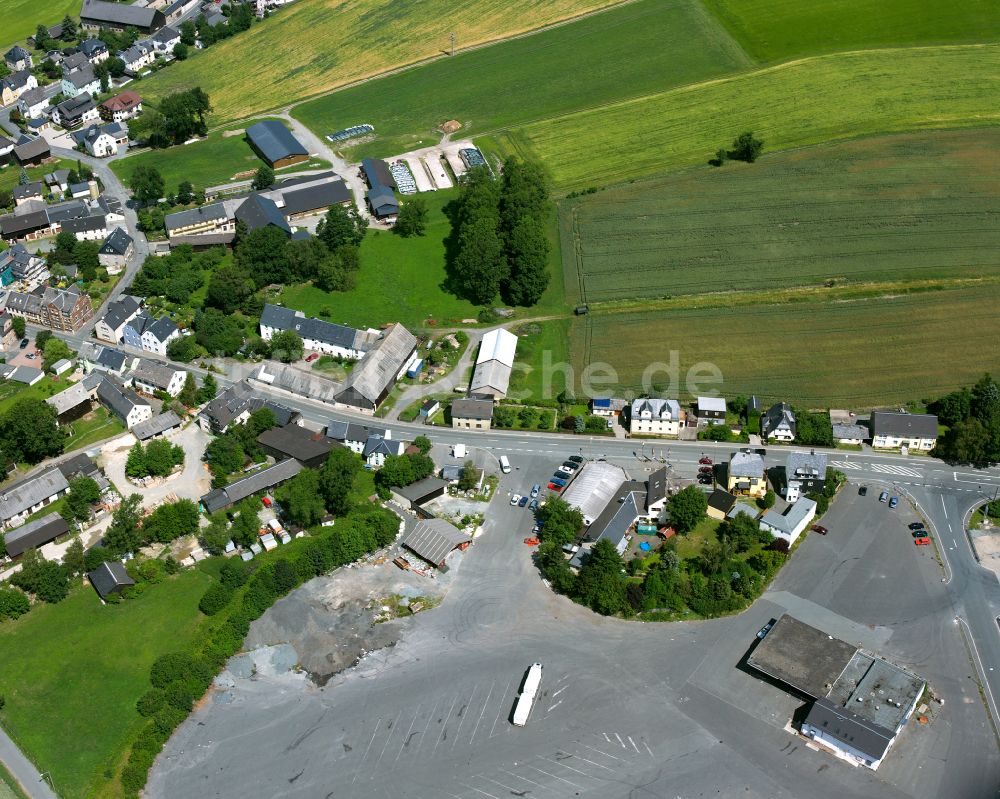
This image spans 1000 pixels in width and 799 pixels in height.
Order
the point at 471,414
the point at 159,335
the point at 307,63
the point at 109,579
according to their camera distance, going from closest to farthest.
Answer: the point at 109,579
the point at 471,414
the point at 159,335
the point at 307,63

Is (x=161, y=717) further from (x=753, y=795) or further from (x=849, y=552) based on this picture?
(x=849, y=552)

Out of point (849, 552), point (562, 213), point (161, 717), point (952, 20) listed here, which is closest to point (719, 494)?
point (849, 552)

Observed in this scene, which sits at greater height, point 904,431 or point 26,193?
point 26,193

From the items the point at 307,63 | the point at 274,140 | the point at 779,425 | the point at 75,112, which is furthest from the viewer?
the point at 307,63

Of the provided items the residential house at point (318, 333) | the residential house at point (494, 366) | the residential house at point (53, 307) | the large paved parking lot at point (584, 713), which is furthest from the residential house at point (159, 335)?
the large paved parking lot at point (584, 713)

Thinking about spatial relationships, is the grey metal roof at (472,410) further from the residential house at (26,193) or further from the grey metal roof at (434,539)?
the residential house at (26,193)

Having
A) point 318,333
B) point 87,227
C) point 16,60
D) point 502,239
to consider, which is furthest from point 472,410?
point 16,60

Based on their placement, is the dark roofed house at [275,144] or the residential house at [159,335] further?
the dark roofed house at [275,144]

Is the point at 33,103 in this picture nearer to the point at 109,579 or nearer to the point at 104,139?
the point at 104,139
